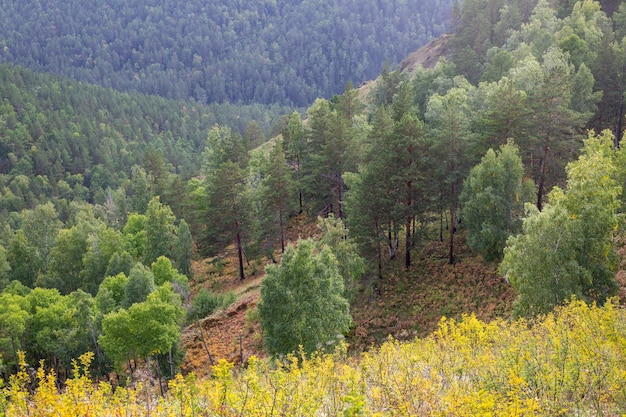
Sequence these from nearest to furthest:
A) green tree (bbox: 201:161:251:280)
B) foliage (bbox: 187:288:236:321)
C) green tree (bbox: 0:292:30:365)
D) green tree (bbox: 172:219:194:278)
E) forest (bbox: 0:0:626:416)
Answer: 1. forest (bbox: 0:0:626:416)
2. green tree (bbox: 0:292:30:365)
3. foliage (bbox: 187:288:236:321)
4. green tree (bbox: 201:161:251:280)
5. green tree (bbox: 172:219:194:278)

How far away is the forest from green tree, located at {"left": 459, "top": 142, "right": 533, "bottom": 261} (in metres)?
0.14

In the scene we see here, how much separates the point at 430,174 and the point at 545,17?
43334 mm

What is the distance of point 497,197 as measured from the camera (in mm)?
30906

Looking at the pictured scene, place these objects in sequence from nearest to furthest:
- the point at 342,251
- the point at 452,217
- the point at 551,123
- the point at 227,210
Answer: the point at 342,251 < the point at 452,217 < the point at 551,123 < the point at 227,210

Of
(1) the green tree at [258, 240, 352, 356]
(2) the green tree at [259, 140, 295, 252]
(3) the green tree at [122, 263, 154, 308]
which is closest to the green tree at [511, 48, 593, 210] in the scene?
(1) the green tree at [258, 240, 352, 356]

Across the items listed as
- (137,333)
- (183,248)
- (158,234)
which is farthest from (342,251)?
(158,234)

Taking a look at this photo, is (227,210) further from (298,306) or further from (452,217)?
(298,306)

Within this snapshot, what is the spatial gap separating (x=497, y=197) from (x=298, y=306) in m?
14.8

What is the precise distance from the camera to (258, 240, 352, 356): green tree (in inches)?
952

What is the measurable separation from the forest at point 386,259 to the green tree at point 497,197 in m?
0.14

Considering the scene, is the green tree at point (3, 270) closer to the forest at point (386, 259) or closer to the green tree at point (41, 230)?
the forest at point (386, 259)

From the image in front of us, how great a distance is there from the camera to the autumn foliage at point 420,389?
891 centimetres

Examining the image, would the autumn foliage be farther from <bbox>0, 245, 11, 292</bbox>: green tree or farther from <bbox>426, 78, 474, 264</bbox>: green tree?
<bbox>0, 245, 11, 292</bbox>: green tree

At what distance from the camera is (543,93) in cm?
3672
